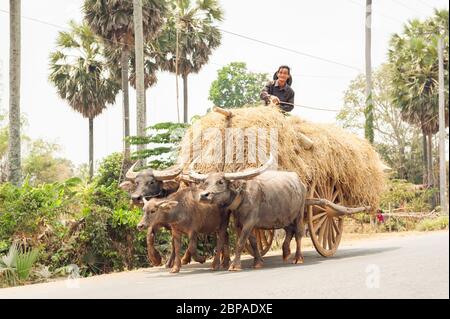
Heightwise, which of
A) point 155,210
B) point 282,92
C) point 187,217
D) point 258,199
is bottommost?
point 187,217

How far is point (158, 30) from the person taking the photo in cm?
2648

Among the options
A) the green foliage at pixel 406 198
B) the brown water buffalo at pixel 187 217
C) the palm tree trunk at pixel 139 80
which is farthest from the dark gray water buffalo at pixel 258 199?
the green foliage at pixel 406 198

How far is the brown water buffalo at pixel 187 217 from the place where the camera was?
8789mm

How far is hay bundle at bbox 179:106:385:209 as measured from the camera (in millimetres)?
10023

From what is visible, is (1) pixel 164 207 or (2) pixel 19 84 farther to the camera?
(2) pixel 19 84

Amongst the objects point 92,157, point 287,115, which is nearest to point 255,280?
point 287,115

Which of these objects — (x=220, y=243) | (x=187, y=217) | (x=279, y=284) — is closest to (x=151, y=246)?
(x=187, y=217)

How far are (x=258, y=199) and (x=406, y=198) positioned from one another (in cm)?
1671

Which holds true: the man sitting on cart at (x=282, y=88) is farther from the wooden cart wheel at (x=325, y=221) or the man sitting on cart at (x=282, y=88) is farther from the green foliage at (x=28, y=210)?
the green foliage at (x=28, y=210)

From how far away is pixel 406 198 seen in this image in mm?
24688

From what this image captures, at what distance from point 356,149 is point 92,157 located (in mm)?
24758

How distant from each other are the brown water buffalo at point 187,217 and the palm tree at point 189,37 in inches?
906

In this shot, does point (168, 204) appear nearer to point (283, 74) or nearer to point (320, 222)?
point (320, 222)
